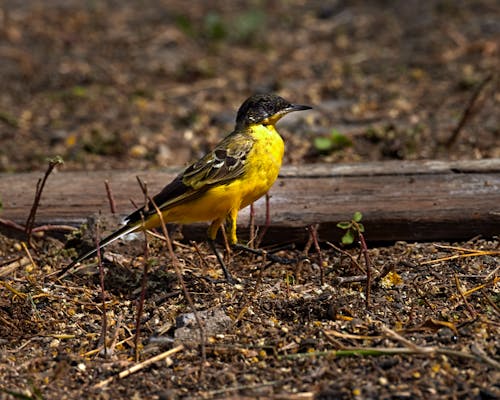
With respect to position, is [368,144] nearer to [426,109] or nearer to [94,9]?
[426,109]

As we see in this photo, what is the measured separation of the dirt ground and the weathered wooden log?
165 mm

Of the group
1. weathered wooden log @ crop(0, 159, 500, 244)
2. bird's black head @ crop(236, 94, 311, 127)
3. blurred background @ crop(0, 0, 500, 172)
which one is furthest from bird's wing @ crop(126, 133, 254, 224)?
blurred background @ crop(0, 0, 500, 172)

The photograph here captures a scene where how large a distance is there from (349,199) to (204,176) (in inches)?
45.8

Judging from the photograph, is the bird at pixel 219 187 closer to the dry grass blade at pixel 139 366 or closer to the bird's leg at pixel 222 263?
the bird's leg at pixel 222 263

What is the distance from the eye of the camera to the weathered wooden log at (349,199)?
564 centimetres

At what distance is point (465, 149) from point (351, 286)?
3.09 m

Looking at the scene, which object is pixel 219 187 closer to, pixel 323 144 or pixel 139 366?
pixel 139 366

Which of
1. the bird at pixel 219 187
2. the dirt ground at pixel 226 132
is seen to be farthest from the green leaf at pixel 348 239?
the bird at pixel 219 187

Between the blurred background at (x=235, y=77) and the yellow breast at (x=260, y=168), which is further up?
the blurred background at (x=235, y=77)

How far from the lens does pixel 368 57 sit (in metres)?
10.5

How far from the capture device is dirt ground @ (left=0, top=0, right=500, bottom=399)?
3957 mm

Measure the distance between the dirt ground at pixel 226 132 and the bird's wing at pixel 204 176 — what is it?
39cm

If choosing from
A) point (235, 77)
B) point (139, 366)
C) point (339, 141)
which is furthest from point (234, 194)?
point (235, 77)

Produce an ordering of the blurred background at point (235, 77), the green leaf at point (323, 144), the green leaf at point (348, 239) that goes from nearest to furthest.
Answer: the green leaf at point (348, 239)
the green leaf at point (323, 144)
the blurred background at point (235, 77)
